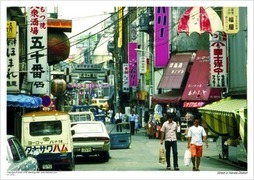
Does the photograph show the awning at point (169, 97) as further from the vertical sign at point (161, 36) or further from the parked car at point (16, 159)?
the parked car at point (16, 159)

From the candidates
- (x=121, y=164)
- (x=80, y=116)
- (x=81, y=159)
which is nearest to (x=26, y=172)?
(x=121, y=164)

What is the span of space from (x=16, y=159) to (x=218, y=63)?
12.4m

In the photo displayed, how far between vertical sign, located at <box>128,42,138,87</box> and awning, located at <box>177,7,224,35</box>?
94.1 ft

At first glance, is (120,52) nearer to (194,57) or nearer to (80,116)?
(194,57)

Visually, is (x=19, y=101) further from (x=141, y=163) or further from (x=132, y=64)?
(x=132, y=64)

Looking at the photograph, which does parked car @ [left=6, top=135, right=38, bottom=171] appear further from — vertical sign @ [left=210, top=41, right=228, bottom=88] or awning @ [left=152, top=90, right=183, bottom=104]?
awning @ [left=152, top=90, right=183, bottom=104]

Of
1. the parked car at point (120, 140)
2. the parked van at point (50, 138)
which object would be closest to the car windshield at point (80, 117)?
the parked car at point (120, 140)

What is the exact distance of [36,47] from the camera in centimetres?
2109

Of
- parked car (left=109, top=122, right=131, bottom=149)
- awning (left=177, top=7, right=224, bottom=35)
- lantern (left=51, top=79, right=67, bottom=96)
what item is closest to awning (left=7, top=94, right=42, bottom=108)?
parked car (left=109, top=122, right=131, bottom=149)

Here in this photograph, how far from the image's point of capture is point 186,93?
2878 centimetres

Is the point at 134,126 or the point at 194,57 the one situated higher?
the point at 194,57

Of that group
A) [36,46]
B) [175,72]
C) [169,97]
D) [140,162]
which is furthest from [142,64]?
[140,162]

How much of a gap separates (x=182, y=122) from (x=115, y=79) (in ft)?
140

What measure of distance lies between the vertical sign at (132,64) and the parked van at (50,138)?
3088cm
